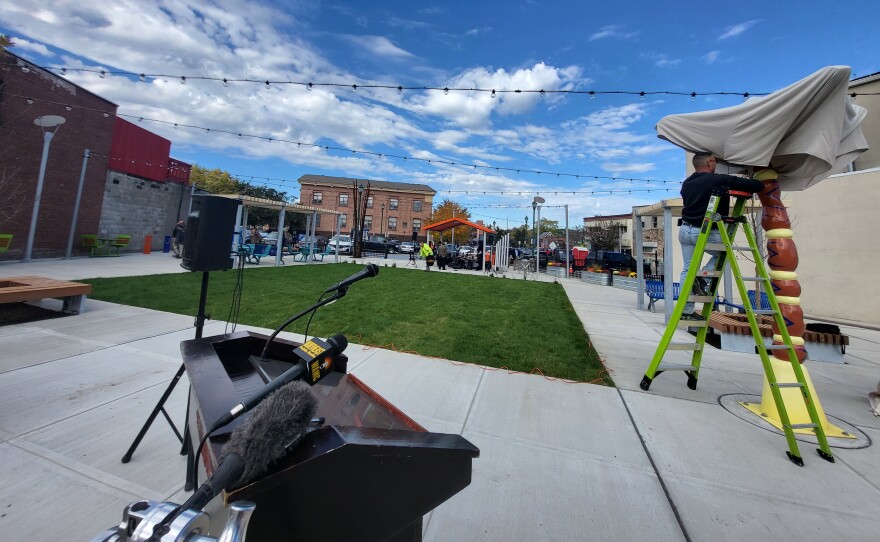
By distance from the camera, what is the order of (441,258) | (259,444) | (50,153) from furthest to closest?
(441,258) < (50,153) < (259,444)

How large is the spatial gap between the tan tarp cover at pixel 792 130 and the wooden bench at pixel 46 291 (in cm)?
767

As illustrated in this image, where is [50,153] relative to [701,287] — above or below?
above

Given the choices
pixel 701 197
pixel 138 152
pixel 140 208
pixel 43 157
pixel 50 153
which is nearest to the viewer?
pixel 701 197

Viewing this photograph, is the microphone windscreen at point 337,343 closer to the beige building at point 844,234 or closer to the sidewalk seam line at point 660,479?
the sidewalk seam line at point 660,479

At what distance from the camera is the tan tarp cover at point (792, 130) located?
8.32ft

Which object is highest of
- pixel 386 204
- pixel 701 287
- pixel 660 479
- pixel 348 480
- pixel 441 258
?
pixel 386 204

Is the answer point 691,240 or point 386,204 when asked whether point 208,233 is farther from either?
point 386,204

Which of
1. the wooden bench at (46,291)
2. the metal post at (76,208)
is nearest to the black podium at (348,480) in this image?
the wooden bench at (46,291)

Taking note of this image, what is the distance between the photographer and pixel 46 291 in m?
4.50

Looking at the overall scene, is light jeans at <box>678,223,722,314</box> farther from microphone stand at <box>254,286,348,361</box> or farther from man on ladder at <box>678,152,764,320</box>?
microphone stand at <box>254,286,348,361</box>

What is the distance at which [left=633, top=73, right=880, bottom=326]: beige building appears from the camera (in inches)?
293

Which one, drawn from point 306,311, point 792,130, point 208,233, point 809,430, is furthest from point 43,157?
point 809,430

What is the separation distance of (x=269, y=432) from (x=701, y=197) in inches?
149

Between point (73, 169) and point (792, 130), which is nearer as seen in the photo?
point (792, 130)
